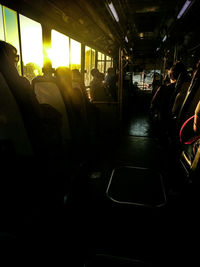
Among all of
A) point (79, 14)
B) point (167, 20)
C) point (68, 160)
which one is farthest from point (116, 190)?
point (167, 20)

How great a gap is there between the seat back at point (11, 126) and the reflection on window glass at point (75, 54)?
548 cm

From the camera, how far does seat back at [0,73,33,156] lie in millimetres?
1279

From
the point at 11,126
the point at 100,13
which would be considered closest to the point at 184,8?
the point at 100,13

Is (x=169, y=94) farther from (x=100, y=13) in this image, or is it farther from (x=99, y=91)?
(x=100, y=13)

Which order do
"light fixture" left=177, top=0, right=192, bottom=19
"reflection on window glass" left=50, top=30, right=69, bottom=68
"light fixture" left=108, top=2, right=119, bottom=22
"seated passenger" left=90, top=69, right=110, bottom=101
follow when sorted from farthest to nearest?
"reflection on window glass" left=50, top=30, right=69, bottom=68
"seated passenger" left=90, top=69, right=110, bottom=101
"light fixture" left=108, top=2, right=119, bottom=22
"light fixture" left=177, top=0, right=192, bottom=19

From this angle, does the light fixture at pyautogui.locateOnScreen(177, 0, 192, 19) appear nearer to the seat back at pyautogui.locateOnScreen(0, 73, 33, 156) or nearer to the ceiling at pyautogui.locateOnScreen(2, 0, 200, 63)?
the ceiling at pyautogui.locateOnScreen(2, 0, 200, 63)

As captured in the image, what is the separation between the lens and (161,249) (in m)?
1.42

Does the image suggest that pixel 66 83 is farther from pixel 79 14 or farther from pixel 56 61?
pixel 79 14

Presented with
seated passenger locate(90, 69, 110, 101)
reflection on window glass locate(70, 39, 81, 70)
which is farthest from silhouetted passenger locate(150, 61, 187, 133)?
reflection on window glass locate(70, 39, 81, 70)

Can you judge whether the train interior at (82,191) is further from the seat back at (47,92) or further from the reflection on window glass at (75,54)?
the reflection on window glass at (75,54)

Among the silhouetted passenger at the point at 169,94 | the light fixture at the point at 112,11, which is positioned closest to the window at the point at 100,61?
the light fixture at the point at 112,11

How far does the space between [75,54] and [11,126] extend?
5.99m

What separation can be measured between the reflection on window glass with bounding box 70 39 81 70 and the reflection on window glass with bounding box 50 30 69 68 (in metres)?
0.31

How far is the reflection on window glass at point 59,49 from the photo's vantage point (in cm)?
486
